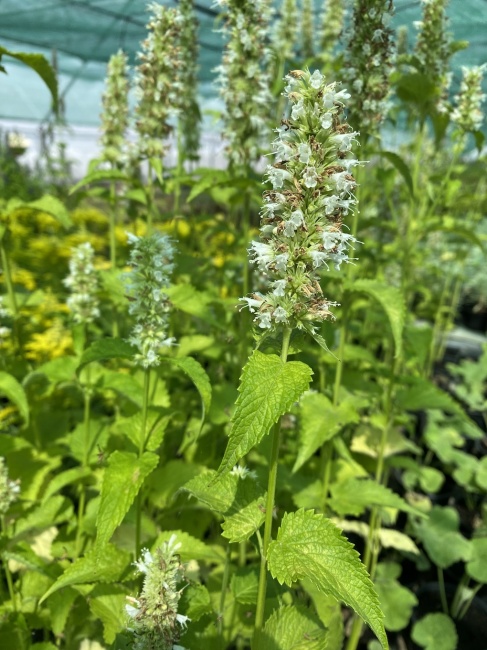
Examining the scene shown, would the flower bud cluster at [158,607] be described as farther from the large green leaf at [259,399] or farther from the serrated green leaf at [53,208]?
the serrated green leaf at [53,208]

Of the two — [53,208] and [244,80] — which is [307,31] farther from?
[53,208]

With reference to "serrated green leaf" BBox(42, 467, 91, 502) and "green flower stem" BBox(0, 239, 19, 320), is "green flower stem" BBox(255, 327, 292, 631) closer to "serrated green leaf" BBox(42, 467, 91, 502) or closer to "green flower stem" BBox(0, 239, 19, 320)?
"serrated green leaf" BBox(42, 467, 91, 502)

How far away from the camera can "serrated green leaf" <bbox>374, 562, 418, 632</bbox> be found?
2898 mm

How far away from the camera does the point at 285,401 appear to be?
129cm

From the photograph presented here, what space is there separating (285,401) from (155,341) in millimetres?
859

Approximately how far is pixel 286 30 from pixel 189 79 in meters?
1.02

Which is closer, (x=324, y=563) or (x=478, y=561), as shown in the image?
(x=324, y=563)

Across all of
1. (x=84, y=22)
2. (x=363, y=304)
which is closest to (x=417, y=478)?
(x=363, y=304)

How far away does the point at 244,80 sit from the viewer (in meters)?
2.86

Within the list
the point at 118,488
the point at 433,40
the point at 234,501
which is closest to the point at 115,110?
the point at 433,40

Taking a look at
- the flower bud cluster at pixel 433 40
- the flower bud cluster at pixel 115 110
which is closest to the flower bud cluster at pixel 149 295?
the flower bud cluster at pixel 115 110

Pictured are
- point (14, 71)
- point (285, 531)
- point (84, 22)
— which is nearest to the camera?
point (285, 531)

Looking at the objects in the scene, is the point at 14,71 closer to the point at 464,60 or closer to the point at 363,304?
the point at 464,60

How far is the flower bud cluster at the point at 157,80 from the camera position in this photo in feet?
8.89
